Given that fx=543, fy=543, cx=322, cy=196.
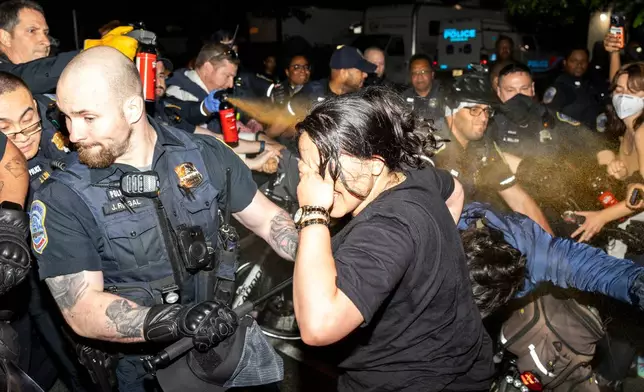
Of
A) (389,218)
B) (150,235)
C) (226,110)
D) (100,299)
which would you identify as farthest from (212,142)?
(226,110)

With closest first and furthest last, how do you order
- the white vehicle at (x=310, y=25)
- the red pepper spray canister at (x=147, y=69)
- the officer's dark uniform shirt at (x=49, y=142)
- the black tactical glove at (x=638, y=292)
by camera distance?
the black tactical glove at (x=638, y=292)
the red pepper spray canister at (x=147, y=69)
the officer's dark uniform shirt at (x=49, y=142)
the white vehicle at (x=310, y=25)

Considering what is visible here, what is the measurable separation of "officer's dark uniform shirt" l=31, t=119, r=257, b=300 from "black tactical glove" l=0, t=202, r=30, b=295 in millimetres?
277

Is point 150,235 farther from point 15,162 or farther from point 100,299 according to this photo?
point 15,162

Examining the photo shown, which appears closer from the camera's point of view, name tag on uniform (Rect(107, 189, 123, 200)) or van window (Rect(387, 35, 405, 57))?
name tag on uniform (Rect(107, 189, 123, 200))

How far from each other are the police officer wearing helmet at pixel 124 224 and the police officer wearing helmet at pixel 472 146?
2572mm

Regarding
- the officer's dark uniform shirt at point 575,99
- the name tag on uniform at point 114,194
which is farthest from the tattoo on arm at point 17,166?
the officer's dark uniform shirt at point 575,99

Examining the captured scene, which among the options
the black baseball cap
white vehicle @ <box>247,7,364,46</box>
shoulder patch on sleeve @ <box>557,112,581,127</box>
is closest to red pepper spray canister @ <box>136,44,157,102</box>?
the black baseball cap

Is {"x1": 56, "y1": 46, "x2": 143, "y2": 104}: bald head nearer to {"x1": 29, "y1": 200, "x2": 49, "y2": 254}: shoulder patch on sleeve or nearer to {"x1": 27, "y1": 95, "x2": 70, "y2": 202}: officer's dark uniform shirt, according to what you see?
{"x1": 29, "y1": 200, "x2": 49, "y2": 254}: shoulder patch on sleeve

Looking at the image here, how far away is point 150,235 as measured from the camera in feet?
9.06

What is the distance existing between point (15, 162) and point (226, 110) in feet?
7.18

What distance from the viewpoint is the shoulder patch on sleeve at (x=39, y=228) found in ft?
8.31

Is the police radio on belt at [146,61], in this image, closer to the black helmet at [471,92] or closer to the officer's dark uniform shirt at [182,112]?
the officer's dark uniform shirt at [182,112]

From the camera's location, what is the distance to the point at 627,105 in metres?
5.02

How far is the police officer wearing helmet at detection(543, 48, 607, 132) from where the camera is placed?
777cm
